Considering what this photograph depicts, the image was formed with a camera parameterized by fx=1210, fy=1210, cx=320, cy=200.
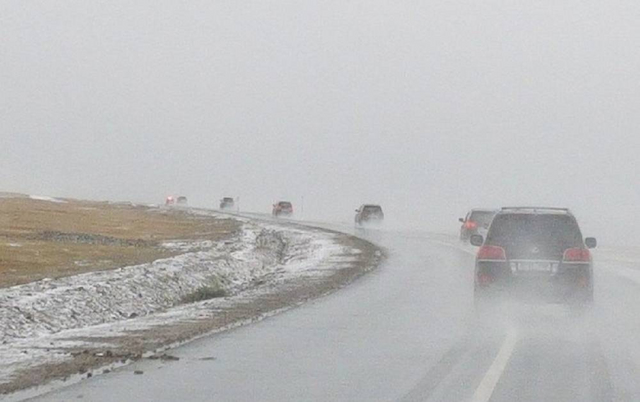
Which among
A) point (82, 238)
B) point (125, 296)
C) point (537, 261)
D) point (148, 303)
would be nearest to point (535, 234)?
point (537, 261)

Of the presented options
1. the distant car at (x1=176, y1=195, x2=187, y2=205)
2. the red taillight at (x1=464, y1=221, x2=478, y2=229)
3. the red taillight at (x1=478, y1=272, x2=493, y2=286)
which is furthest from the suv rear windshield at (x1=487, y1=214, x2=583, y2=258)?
the distant car at (x1=176, y1=195, x2=187, y2=205)

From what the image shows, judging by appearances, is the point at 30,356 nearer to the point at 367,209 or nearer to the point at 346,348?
the point at 346,348

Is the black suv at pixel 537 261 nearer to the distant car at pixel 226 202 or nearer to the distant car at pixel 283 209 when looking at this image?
the distant car at pixel 283 209

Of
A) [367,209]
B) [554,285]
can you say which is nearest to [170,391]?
[554,285]

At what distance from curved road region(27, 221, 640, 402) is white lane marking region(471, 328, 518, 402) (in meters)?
0.01

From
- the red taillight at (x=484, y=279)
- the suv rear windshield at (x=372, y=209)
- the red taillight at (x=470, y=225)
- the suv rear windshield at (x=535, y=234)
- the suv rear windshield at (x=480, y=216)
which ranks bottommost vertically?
the red taillight at (x=484, y=279)

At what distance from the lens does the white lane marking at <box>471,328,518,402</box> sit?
35.8ft

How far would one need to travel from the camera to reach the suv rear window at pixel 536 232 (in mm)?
19500

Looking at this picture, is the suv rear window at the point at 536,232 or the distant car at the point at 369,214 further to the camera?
the distant car at the point at 369,214

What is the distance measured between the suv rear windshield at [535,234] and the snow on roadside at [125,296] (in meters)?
5.38

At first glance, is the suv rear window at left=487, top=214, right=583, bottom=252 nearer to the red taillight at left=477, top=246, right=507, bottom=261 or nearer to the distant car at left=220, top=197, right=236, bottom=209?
the red taillight at left=477, top=246, right=507, bottom=261

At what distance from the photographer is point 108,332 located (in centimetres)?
1764

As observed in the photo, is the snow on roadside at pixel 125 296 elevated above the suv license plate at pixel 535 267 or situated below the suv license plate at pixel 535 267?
below

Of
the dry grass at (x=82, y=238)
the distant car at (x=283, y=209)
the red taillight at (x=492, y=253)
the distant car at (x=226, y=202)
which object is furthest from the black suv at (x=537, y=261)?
the distant car at (x=226, y=202)
